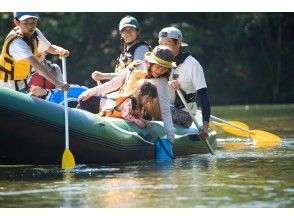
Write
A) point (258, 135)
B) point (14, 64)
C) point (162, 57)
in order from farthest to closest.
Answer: point (258, 135)
point (162, 57)
point (14, 64)

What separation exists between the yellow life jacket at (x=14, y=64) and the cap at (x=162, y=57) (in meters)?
1.01

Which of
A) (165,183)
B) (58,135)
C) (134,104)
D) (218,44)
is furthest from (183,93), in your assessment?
(218,44)

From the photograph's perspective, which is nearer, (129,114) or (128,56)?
(129,114)

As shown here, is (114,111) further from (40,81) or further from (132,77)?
(40,81)

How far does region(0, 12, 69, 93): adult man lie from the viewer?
743 centimetres

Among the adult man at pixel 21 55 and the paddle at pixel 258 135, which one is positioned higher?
the adult man at pixel 21 55

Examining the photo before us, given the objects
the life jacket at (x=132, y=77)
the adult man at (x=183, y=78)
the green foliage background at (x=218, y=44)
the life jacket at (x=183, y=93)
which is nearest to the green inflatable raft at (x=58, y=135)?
the life jacket at (x=132, y=77)

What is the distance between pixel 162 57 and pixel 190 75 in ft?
2.62

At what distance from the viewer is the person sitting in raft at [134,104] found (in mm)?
7828

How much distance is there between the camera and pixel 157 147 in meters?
8.09

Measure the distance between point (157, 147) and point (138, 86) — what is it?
62cm

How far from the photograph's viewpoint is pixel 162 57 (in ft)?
25.5

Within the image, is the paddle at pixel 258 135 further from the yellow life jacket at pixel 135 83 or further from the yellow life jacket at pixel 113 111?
the yellow life jacket at pixel 113 111
